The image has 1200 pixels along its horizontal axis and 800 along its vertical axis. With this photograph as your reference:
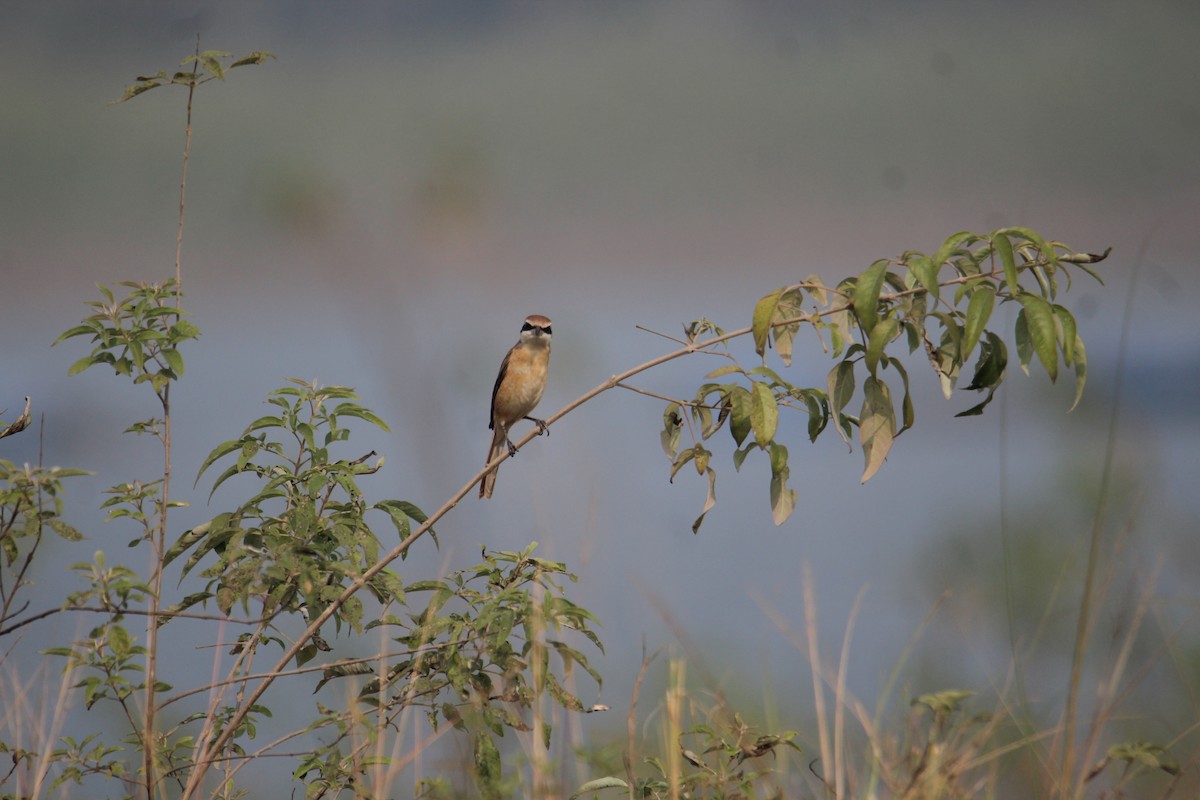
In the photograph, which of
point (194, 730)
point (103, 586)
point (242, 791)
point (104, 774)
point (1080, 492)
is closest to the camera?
point (103, 586)

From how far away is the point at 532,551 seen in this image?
104 inches

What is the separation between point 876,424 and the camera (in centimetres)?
241

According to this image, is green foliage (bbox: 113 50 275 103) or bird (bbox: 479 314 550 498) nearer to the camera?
green foliage (bbox: 113 50 275 103)

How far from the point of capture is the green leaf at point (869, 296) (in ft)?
7.06

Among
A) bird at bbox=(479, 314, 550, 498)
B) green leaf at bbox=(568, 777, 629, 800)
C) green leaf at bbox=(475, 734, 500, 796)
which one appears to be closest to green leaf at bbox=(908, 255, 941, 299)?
green leaf at bbox=(568, 777, 629, 800)

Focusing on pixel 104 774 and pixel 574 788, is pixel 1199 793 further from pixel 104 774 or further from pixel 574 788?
pixel 104 774

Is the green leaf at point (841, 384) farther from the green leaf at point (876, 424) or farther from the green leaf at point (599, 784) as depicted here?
the green leaf at point (599, 784)

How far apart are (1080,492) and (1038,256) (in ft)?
24.4

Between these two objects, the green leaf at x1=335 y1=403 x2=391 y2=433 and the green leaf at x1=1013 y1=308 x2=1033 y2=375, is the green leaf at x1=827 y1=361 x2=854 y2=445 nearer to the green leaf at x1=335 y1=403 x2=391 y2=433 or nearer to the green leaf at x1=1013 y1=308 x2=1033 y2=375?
the green leaf at x1=1013 y1=308 x2=1033 y2=375

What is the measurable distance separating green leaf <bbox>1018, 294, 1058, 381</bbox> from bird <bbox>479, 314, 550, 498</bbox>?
3871mm

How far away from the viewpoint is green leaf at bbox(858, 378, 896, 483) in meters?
2.39

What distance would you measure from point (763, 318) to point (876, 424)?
1.20 ft

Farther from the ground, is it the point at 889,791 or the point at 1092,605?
the point at 1092,605

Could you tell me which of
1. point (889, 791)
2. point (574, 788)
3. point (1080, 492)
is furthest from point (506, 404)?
point (1080, 492)
